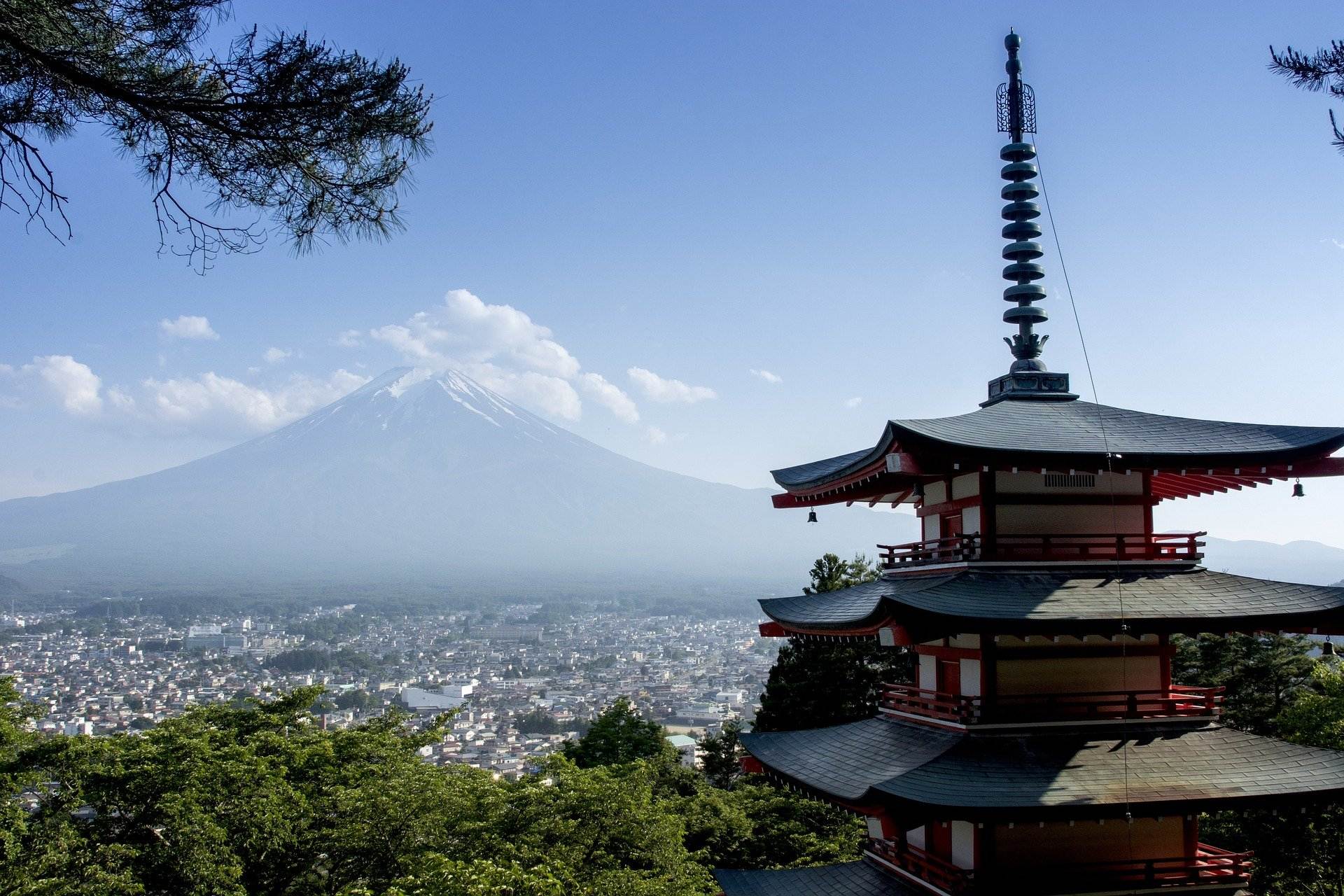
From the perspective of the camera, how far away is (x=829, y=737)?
1232cm

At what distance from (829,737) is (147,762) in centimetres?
1024

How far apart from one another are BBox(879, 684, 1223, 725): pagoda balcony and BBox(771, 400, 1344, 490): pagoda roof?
89.2 inches

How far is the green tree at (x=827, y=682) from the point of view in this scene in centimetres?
2584

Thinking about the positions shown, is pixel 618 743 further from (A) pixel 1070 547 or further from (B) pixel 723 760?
(A) pixel 1070 547

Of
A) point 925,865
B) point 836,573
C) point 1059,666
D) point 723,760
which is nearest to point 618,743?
point 723,760

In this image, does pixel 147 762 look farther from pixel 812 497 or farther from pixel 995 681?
pixel 995 681

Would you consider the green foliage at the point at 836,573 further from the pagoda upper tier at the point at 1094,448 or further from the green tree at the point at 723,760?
the pagoda upper tier at the point at 1094,448

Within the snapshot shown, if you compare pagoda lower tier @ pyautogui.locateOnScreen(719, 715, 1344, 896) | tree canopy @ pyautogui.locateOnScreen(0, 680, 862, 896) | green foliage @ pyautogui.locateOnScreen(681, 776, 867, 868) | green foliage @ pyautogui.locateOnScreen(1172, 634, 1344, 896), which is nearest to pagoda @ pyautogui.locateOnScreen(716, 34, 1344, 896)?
pagoda lower tier @ pyautogui.locateOnScreen(719, 715, 1344, 896)

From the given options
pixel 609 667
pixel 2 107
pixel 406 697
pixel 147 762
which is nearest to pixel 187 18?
pixel 2 107

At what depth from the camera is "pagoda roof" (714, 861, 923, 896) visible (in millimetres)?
11070

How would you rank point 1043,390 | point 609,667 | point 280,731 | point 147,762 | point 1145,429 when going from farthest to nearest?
point 609,667, point 280,731, point 147,762, point 1043,390, point 1145,429

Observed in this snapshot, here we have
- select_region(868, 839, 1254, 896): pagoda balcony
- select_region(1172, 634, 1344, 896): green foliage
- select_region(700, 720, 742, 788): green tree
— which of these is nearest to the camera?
select_region(868, 839, 1254, 896): pagoda balcony

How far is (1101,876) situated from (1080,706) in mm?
1520

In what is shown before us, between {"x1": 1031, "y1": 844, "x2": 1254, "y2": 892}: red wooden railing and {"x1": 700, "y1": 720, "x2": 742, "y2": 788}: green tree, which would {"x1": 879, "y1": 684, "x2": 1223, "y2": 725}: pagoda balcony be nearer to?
{"x1": 1031, "y1": 844, "x2": 1254, "y2": 892}: red wooden railing
